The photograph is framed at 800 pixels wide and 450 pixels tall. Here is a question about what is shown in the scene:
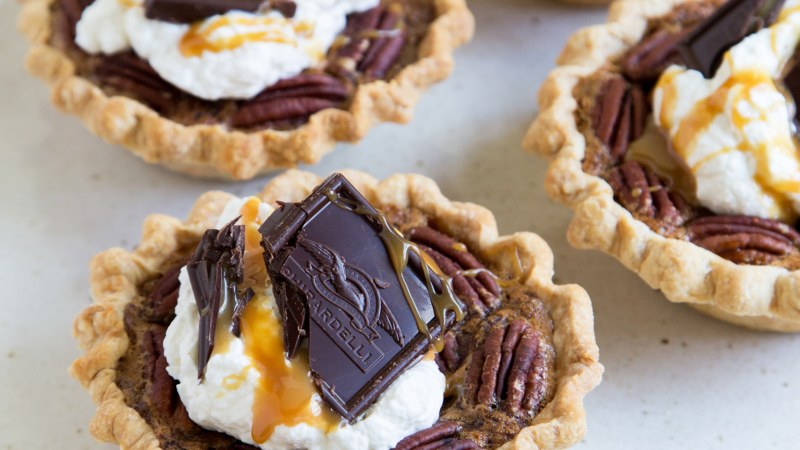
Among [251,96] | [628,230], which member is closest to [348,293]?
[628,230]

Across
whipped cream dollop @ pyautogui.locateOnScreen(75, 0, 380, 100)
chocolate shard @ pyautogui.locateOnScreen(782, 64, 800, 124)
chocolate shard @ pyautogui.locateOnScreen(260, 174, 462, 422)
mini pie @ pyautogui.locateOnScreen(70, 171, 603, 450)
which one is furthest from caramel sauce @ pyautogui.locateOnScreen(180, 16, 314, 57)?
chocolate shard @ pyautogui.locateOnScreen(782, 64, 800, 124)

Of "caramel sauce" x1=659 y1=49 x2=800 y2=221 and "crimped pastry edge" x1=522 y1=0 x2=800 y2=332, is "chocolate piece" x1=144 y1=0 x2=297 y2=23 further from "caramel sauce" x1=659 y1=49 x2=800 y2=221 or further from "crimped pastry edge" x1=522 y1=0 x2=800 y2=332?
"caramel sauce" x1=659 y1=49 x2=800 y2=221

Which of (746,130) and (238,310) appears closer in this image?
(238,310)

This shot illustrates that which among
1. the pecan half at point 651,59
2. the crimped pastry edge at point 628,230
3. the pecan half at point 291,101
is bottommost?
the pecan half at point 291,101

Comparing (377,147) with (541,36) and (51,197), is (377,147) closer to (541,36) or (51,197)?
(541,36)

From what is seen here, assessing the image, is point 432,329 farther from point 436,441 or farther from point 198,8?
point 198,8

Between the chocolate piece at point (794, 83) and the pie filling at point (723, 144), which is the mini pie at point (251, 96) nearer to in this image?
the pie filling at point (723, 144)

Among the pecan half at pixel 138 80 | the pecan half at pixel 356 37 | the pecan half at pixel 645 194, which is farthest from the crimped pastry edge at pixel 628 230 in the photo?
the pecan half at pixel 138 80
